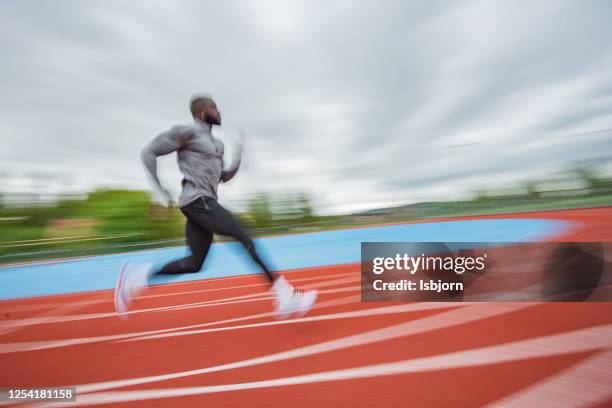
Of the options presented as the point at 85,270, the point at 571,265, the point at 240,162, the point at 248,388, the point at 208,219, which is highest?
the point at 240,162

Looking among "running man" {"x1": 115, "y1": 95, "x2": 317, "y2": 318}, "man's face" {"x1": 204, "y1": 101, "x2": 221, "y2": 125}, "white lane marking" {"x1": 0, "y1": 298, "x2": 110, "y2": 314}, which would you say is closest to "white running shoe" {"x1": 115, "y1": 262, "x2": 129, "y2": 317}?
"running man" {"x1": 115, "y1": 95, "x2": 317, "y2": 318}

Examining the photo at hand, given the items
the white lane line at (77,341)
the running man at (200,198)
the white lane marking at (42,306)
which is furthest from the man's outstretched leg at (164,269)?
the white lane marking at (42,306)

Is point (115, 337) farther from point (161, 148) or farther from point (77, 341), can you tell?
point (161, 148)

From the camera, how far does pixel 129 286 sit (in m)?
2.91

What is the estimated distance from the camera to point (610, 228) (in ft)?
25.8

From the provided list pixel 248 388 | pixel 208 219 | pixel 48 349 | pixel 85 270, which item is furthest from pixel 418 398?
pixel 85 270

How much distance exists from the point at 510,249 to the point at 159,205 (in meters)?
5.58

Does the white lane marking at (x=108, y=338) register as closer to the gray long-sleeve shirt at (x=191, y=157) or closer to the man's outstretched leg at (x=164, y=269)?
the man's outstretched leg at (x=164, y=269)

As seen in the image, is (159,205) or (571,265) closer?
(159,205)

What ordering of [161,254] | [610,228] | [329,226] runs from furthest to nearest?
[329,226] < [161,254] < [610,228]

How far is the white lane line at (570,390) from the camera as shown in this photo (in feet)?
5.09

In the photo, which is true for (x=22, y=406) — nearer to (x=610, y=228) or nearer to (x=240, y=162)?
(x=240, y=162)

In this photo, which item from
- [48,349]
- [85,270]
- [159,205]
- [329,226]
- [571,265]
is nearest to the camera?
[159,205]

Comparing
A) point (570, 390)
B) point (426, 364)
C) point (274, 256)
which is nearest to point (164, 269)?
point (426, 364)
